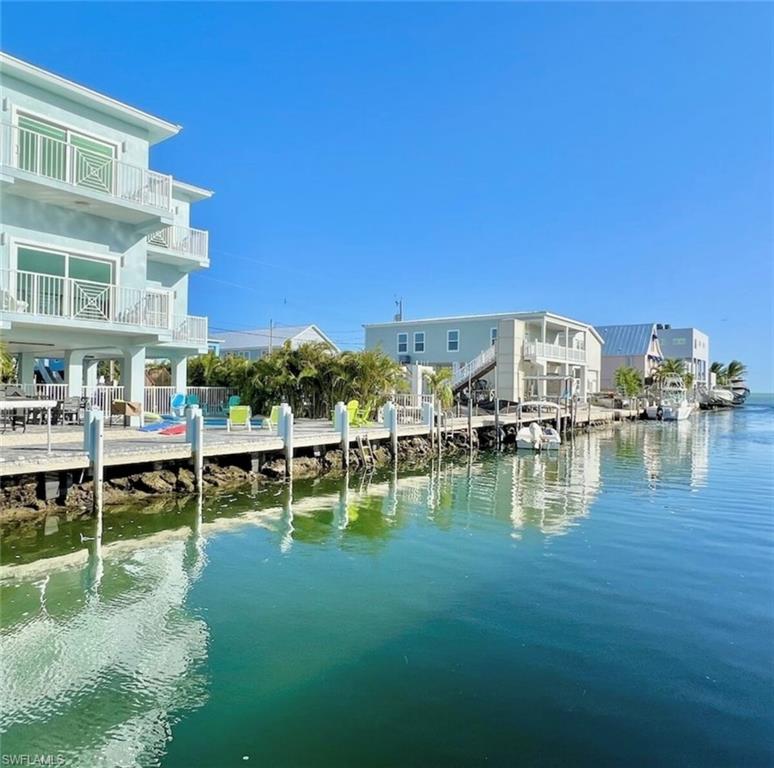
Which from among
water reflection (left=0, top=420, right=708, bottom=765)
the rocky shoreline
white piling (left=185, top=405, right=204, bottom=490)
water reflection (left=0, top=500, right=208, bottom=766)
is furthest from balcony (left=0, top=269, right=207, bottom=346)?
water reflection (left=0, top=500, right=208, bottom=766)

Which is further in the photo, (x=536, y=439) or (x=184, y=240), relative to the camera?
(x=536, y=439)

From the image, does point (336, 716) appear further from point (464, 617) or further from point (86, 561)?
point (86, 561)

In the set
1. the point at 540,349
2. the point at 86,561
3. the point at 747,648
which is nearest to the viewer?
the point at 747,648

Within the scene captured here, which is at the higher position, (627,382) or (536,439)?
(627,382)

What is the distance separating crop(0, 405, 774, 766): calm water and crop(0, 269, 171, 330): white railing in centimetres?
755

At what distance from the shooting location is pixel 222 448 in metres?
16.6

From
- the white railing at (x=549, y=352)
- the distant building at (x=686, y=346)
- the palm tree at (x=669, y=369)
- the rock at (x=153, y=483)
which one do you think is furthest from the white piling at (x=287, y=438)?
the distant building at (x=686, y=346)

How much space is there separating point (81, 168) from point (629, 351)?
198 feet

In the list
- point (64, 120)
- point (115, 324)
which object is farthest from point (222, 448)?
point (64, 120)

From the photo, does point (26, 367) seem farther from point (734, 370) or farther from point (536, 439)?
point (734, 370)

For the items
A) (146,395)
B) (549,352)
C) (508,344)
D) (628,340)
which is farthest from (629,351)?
(146,395)

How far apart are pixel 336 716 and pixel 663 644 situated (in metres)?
4.17

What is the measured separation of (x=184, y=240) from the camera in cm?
2422

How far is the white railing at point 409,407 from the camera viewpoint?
27656 mm
